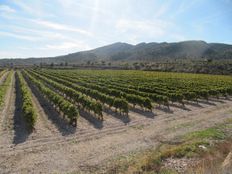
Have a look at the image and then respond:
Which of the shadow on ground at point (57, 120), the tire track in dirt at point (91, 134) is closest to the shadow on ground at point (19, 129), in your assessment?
the tire track in dirt at point (91, 134)

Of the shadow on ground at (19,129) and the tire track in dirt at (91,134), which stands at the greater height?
the tire track in dirt at (91,134)

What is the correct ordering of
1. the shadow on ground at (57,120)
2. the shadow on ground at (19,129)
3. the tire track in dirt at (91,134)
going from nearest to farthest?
the tire track in dirt at (91,134) → the shadow on ground at (19,129) → the shadow on ground at (57,120)

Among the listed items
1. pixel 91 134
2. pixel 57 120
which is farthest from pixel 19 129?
pixel 91 134

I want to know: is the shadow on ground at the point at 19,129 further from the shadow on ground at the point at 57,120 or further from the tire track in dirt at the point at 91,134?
the shadow on ground at the point at 57,120

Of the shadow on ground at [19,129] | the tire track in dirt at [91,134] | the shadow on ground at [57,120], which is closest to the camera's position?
the tire track in dirt at [91,134]

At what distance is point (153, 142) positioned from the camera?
54.6 ft

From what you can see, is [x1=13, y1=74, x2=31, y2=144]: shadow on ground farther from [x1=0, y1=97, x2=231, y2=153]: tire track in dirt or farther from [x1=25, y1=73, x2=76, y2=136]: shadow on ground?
[x1=25, y1=73, x2=76, y2=136]: shadow on ground

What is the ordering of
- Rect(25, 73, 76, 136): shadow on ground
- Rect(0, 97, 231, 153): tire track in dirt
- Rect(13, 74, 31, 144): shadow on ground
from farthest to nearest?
Rect(25, 73, 76, 136): shadow on ground, Rect(13, 74, 31, 144): shadow on ground, Rect(0, 97, 231, 153): tire track in dirt

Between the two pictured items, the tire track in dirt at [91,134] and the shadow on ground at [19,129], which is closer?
the tire track in dirt at [91,134]

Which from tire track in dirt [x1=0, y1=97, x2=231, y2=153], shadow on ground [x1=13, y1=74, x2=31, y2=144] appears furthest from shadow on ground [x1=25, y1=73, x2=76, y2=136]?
shadow on ground [x1=13, y1=74, x2=31, y2=144]

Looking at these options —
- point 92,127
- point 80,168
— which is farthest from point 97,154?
point 92,127

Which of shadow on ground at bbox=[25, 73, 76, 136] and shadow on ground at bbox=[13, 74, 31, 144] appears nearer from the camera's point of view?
shadow on ground at bbox=[13, 74, 31, 144]

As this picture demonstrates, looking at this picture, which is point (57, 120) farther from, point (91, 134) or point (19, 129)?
point (91, 134)

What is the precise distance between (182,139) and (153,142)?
225cm
